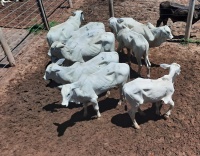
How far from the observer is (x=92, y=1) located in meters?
10.6

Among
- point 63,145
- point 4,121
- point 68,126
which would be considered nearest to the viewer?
point 63,145

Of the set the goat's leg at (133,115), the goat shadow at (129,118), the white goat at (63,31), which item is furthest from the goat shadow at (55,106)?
the white goat at (63,31)

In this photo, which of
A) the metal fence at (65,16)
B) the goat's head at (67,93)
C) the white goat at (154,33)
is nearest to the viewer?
the goat's head at (67,93)

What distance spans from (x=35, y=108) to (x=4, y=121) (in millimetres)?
674

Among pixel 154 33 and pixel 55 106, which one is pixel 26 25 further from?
pixel 154 33

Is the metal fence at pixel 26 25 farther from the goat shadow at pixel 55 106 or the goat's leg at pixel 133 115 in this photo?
the goat's leg at pixel 133 115

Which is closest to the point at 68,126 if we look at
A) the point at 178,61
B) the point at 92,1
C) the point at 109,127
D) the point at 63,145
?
the point at 63,145

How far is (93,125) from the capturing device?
5.43 metres

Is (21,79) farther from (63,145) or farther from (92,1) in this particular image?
(92,1)

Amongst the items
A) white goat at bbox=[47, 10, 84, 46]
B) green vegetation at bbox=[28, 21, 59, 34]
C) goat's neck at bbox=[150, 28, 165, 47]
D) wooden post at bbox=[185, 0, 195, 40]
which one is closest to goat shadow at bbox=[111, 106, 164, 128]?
goat's neck at bbox=[150, 28, 165, 47]

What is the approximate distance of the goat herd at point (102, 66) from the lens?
16.1 ft

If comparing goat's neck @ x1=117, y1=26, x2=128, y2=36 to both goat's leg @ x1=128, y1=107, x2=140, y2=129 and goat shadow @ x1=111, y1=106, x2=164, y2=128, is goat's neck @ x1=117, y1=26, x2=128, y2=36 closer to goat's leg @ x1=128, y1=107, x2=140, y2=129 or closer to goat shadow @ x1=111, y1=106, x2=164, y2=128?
goat shadow @ x1=111, y1=106, x2=164, y2=128

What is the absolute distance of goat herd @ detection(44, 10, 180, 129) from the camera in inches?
193

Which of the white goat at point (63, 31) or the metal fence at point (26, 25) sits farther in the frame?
the metal fence at point (26, 25)
